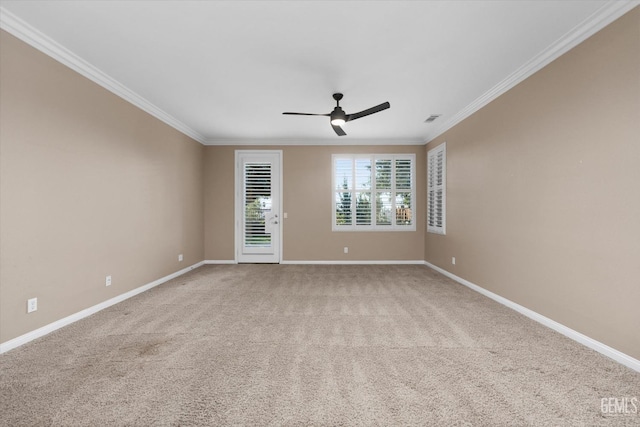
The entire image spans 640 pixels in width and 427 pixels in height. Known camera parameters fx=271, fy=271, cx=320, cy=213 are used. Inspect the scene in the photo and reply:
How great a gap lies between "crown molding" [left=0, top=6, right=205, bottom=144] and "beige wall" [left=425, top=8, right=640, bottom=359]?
15.3ft

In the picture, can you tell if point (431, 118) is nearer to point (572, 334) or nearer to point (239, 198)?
point (572, 334)

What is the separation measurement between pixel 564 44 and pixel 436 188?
3.02m

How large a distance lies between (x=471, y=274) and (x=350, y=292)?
182 centimetres

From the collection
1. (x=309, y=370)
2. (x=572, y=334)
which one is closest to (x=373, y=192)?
(x=572, y=334)

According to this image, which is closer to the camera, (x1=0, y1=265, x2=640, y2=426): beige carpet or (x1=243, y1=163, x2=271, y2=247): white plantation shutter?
(x1=0, y1=265, x2=640, y2=426): beige carpet

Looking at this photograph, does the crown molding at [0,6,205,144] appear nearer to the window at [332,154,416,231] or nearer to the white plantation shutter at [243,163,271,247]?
the white plantation shutter at [243,163,271,247]

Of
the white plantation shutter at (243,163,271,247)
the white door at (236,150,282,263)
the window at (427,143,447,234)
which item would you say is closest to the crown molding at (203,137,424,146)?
the white door at (236,150,282,263)

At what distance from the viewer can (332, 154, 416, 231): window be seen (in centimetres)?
588

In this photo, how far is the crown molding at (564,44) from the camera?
201 centimetres

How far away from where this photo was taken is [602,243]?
2.12m

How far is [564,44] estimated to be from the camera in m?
2.40

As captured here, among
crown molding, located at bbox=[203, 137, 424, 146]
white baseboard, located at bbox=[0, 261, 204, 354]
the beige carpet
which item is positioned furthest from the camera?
crown molding, located at bbox=[203, 137, 424, 146]

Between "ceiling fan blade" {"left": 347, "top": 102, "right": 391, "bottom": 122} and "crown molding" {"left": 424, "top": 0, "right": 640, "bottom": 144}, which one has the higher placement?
"crown molding" {"left": 424, "top": 0, "right": 640, "bottom": 144}

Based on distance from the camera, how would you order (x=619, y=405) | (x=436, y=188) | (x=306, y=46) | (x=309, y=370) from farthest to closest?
(x=436, y=188)
(x=306, y=46)
(x=309, y=370)
(x=619, y=405)
